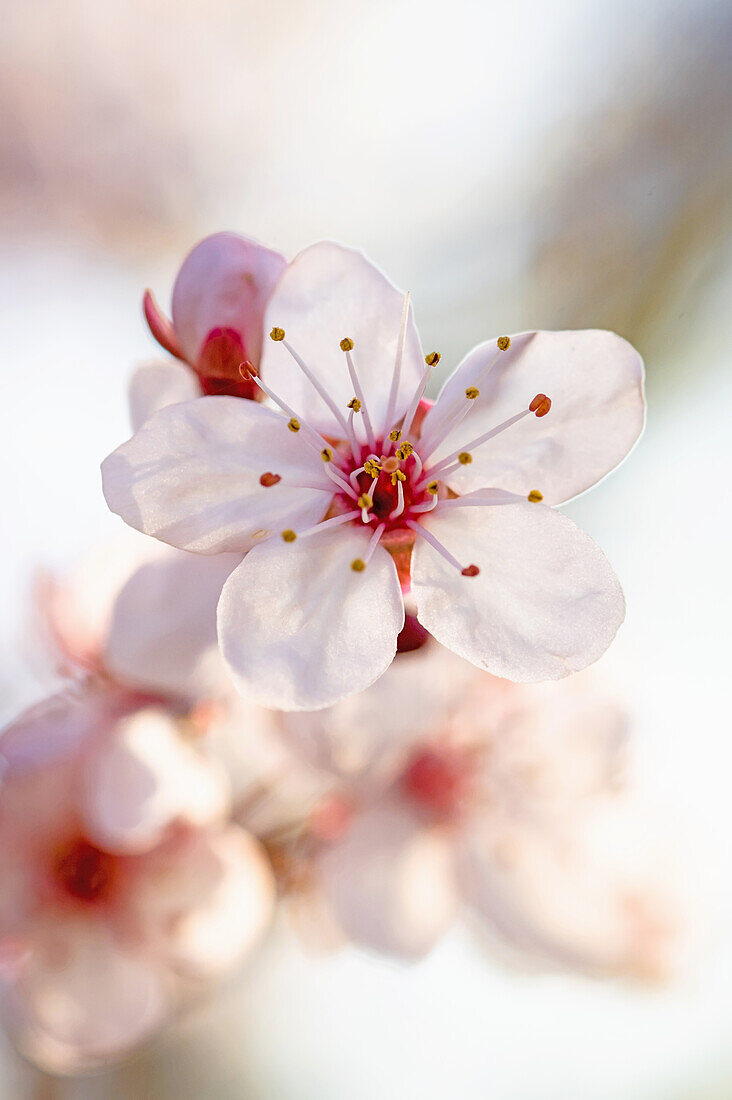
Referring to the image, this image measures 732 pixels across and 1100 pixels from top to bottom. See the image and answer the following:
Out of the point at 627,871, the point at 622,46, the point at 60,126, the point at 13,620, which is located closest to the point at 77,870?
the point at 13,620

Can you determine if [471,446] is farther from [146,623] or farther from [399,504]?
[146,623]

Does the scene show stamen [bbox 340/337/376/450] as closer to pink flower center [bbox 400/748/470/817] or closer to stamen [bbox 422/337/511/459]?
stamen [bbox 422/337/511/459]

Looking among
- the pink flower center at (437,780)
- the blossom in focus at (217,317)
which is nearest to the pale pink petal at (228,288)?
the blossom in focus at (217,317)

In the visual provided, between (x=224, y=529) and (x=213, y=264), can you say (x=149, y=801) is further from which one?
(x=213, y=264)

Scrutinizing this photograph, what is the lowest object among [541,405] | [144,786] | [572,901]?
[572,901]

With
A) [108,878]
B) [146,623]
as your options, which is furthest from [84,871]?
[146,623]

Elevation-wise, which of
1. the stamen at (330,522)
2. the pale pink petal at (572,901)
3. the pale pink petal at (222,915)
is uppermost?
the stamen at (330,522)

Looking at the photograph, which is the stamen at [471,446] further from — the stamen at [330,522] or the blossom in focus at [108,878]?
the blossom in focus at [108,878]
